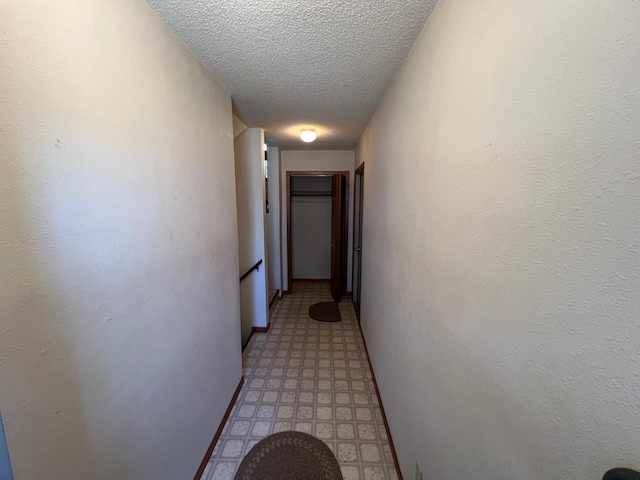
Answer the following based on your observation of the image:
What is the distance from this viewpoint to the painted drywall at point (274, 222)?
380cm

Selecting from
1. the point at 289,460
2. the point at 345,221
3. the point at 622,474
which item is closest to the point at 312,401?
the point at 289,460

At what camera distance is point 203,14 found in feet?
3.49

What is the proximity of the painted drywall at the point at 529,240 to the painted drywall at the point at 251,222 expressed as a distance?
6.69ft

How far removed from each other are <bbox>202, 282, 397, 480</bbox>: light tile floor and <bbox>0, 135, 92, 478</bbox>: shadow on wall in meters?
1.17

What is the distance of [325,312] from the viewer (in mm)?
3670

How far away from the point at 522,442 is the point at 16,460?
3.72 ft

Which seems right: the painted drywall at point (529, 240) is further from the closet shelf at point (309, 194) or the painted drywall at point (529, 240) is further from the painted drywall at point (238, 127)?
the closet shelf at point (309, 194)

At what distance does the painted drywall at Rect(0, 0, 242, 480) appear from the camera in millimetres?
604

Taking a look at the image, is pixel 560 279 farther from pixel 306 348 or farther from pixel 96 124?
pixel 306 348

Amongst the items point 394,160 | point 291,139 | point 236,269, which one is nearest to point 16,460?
point 236,269

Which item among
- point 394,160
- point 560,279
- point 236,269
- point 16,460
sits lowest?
point 16,460

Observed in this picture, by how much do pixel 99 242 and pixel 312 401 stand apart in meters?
1.85

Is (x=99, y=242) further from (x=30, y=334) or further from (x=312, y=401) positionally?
(x=312, y=401)

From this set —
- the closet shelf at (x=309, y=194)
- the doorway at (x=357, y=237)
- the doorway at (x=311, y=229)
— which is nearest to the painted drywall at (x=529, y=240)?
the doorway at (x=357, y=237)
